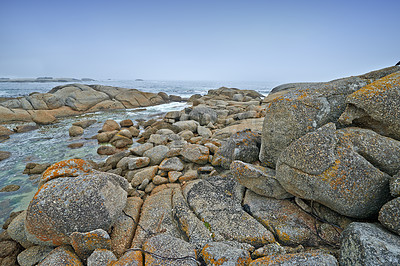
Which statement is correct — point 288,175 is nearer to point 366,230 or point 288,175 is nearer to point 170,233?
point 366,230

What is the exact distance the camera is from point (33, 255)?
388 centimetres

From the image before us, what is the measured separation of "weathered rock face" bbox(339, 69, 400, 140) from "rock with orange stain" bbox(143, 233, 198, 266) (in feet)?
13.4

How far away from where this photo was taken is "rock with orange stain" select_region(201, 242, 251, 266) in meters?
2.95

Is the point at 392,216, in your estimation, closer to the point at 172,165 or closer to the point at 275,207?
the point at 275,207

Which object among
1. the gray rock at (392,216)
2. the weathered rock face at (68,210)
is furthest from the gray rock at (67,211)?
the gray rock at (392,216)

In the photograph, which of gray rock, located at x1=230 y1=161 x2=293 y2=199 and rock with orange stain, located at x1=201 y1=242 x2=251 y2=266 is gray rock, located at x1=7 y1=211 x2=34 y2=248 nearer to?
rock with orange stain, located at x1=201 y1=242 x2=251 y2=266

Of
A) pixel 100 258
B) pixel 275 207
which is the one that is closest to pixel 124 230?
pixel 100 258

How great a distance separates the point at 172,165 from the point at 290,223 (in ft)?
13.3

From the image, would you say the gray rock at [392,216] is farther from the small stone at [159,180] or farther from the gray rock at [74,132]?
the gray rock at [74,132]

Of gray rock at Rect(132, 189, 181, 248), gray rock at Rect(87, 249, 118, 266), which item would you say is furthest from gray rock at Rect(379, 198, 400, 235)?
gray rock at Rect(87, 249, 118, 266)

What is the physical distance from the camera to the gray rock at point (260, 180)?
4191 millimetres

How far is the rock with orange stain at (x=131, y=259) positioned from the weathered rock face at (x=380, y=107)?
4865mm

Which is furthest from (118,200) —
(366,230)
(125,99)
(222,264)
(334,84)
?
(125,99)

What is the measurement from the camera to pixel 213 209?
434cm
